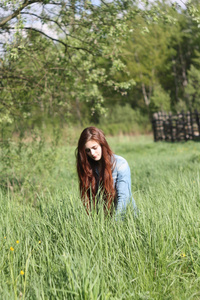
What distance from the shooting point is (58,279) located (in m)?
2.32

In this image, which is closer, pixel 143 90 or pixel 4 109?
pixel 4 109

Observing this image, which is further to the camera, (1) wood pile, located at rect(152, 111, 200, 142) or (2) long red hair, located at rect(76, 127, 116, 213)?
(1) wood pile, located at rect(152, 111, 200, 142)

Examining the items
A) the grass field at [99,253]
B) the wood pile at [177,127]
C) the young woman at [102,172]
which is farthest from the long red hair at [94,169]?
the wood pile at [177,127]

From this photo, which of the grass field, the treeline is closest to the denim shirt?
the grass field

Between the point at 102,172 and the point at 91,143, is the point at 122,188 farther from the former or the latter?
the point at 91,143

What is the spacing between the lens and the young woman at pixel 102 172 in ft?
10.2

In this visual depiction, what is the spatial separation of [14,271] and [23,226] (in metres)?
0.73

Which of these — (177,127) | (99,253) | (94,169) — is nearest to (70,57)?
(94,169)

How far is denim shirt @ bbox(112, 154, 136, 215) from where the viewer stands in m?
3.10

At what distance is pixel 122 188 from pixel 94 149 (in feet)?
1.33

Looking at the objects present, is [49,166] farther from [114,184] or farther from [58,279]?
[58,279]

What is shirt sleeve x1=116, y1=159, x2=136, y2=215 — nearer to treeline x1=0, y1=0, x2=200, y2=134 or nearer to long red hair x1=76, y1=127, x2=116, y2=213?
long red hair x1=76, y1=127, x2=116, y2=213

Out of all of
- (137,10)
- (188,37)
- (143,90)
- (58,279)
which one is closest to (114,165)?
(58,279)

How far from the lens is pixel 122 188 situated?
3.14 m
